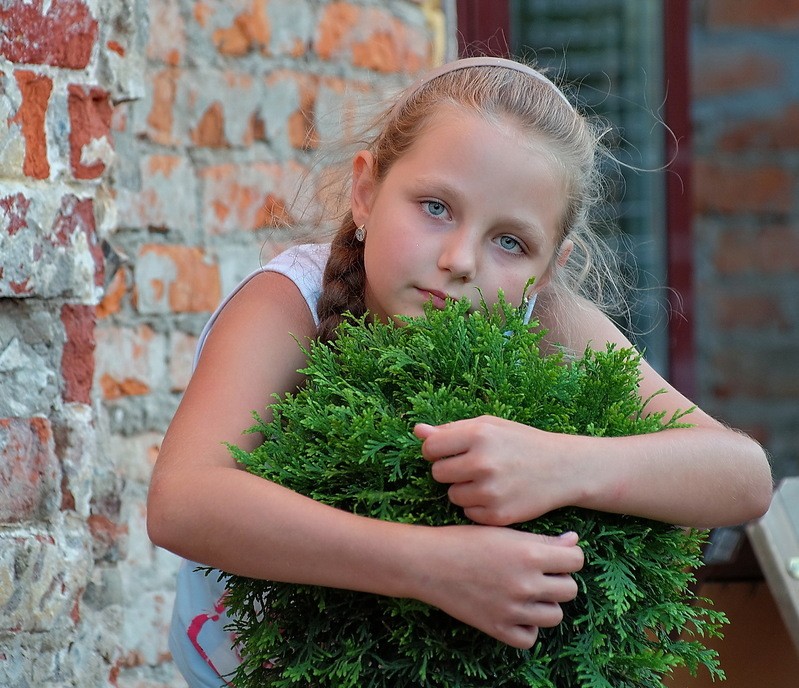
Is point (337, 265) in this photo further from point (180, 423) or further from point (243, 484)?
point (243, 484)

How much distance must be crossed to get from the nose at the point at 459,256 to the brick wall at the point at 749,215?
303cm

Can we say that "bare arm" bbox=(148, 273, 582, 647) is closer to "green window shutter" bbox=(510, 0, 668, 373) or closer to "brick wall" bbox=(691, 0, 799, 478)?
"green window shutter" bbox=(510, 0, 668, 373)

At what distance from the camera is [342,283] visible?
1935 mm

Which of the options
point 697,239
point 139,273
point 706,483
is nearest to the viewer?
point 706,483

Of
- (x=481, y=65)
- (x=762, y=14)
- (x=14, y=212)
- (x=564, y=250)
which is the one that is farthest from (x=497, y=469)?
(x=762, y=14)

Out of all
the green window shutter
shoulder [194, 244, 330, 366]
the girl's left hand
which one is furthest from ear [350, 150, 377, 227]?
the green window shutter

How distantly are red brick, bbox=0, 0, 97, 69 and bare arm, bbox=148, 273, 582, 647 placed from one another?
0.67m

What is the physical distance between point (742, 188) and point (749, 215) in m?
0.12

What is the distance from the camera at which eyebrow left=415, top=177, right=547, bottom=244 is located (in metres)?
1.74

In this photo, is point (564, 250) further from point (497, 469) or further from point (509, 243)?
point (497, 469)

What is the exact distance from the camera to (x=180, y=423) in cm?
166

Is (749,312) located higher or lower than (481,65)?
lower

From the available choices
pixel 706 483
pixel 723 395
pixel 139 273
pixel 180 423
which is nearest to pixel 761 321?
pixel 723 395

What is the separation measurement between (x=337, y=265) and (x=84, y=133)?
0.50 meters
